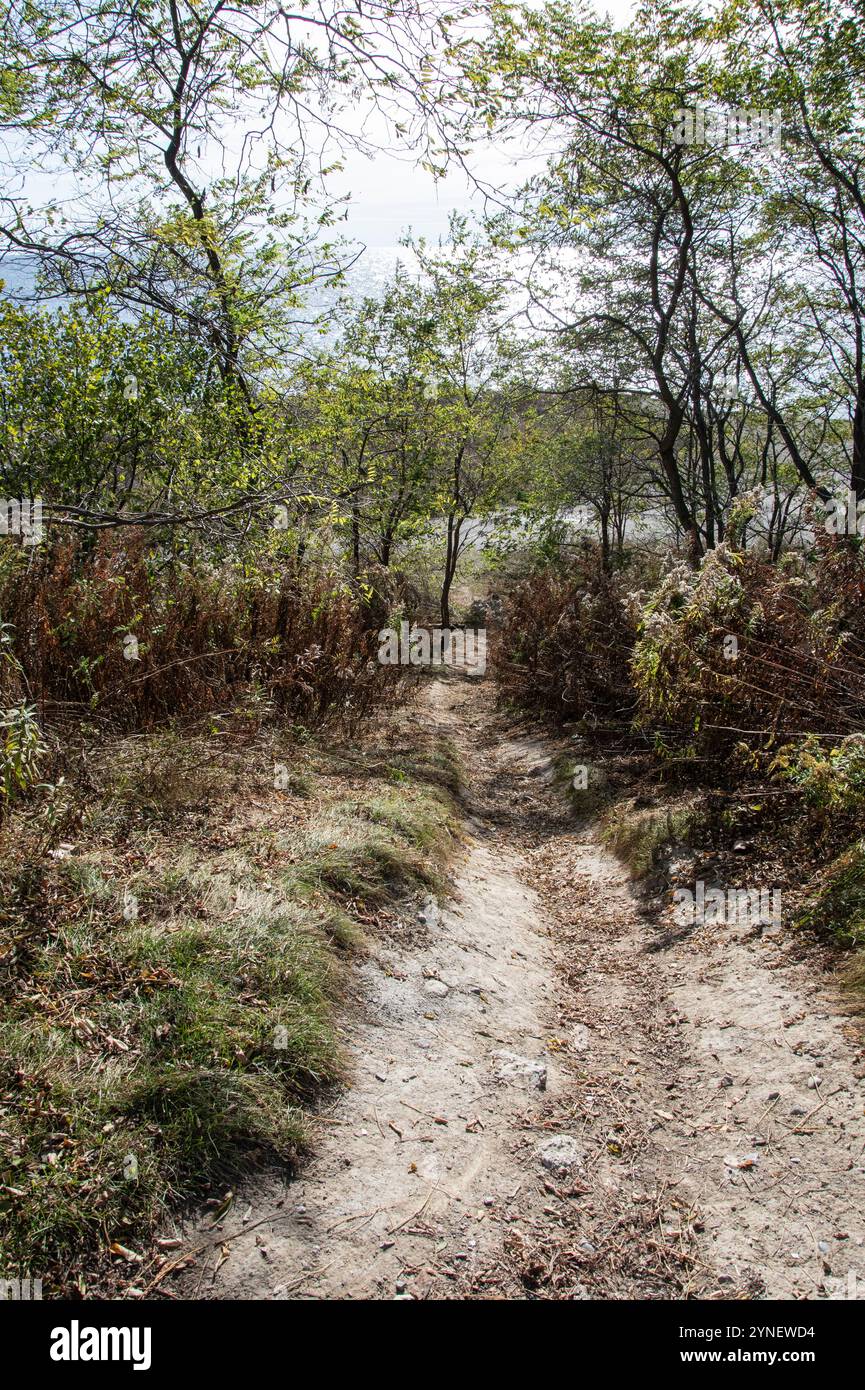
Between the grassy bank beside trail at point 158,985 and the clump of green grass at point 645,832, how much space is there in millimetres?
1656

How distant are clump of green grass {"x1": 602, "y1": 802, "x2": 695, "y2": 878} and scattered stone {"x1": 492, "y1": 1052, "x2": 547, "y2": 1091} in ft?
7.67

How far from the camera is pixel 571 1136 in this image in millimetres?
3340

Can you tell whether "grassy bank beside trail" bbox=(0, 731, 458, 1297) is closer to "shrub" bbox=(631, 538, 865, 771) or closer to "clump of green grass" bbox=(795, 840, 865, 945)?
"clump of green grass" bbox=(795, 840, 865, 945)

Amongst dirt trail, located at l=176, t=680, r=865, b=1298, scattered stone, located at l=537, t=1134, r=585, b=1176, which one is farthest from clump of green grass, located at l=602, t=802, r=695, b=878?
scattered stone, located at l=537, t=1134, r=585, b=1176

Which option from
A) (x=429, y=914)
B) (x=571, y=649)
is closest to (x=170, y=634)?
(x=429, y=914)

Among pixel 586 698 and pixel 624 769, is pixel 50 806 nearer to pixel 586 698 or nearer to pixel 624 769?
pixel 624 769

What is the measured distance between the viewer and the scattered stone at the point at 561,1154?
3145 millimetres

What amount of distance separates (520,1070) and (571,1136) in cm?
42

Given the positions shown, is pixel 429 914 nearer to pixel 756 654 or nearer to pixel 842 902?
pixel 842 902

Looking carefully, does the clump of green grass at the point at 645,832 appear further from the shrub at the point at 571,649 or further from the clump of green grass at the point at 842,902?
the shrub at the point at 571,649

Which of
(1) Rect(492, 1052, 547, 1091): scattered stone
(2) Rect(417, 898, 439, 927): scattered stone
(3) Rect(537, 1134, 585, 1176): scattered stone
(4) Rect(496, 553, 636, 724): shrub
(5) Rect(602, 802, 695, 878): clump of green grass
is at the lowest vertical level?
(3) Rect(537, 1134, 585, 1176): scattered stone

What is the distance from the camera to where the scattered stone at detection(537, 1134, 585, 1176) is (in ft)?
10.3

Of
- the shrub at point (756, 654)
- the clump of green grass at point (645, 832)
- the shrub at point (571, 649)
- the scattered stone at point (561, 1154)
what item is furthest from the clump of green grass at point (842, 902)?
the shrub at point (571, 649)
